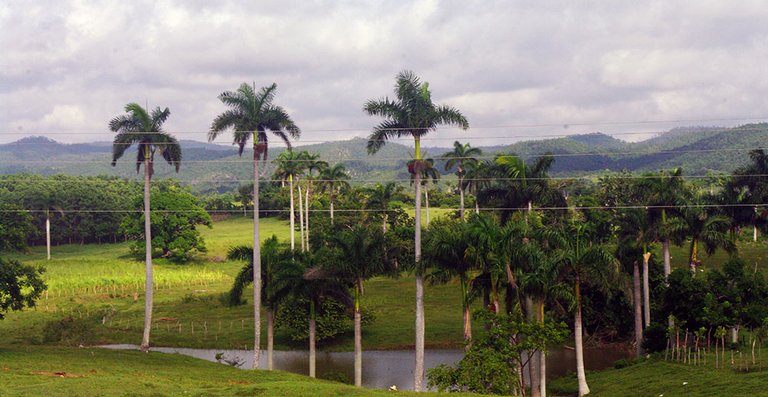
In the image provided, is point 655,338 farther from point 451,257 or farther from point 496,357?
point 451,257

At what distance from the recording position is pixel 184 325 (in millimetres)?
78812

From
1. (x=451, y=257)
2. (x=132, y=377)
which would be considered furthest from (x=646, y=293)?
(x=132, y=377)

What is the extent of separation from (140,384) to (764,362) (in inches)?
1338

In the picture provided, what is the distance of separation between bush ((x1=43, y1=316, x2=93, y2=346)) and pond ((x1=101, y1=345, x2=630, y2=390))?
3.68 meters

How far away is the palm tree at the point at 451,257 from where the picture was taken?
47750 mm

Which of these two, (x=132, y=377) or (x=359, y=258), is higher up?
(x=359, y=258)

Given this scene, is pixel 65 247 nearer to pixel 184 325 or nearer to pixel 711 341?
pixel 184 325

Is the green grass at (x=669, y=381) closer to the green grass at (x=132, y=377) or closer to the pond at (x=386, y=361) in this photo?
the pond at (x=386, y=361)

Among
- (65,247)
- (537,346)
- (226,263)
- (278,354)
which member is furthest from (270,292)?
(65,247)

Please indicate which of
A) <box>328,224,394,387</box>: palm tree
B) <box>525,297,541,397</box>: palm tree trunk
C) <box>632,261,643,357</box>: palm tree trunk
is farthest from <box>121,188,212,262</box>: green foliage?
<box>525,297,541,397</box>: palm tree trunk

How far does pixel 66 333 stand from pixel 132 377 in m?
28.9

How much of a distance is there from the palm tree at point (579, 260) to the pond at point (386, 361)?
10314 mm

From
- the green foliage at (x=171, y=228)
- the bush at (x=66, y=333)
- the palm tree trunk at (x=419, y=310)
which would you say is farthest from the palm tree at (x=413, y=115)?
the green foliage at (x=171, y=228)

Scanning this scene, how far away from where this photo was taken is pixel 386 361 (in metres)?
64.1
